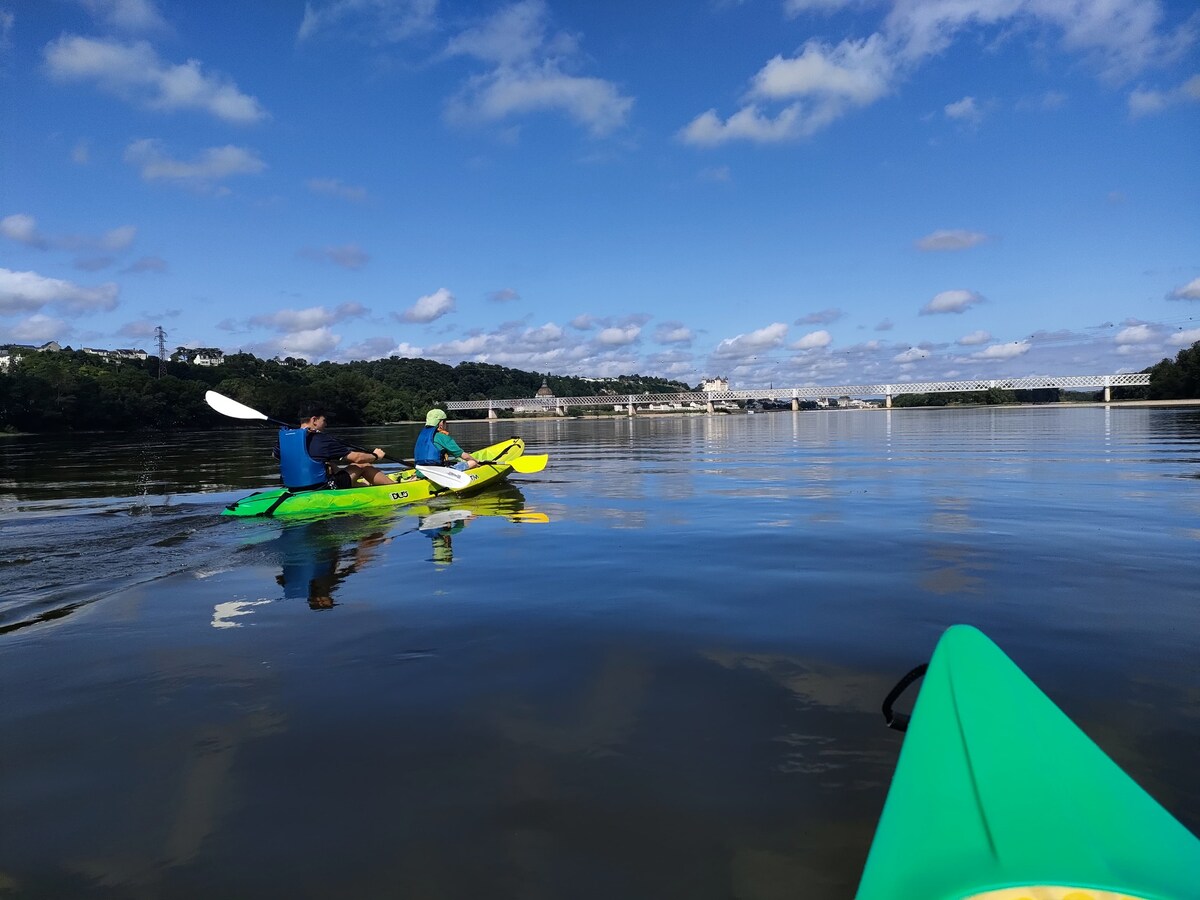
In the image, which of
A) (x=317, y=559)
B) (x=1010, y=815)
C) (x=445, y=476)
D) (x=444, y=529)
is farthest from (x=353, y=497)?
(x=1010, y=815)

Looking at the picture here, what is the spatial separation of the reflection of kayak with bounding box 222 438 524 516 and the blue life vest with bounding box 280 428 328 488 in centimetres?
29

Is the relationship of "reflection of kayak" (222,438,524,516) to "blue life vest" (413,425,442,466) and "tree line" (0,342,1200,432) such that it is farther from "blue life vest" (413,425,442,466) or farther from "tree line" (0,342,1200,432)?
"tree line" (0,342,1200,432)

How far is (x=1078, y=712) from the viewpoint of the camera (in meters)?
4.25

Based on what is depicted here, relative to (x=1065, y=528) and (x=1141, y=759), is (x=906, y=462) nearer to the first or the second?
(x=1065, y=528)

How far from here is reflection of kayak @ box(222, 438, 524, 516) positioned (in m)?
12.4

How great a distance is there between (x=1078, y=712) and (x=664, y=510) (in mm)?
9066

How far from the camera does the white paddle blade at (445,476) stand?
1541 cm

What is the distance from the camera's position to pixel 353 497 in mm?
13484

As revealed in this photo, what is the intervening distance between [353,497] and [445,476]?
8.11ft

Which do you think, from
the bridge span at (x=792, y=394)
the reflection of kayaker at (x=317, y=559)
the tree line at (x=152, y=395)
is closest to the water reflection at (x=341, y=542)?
the reflection of kayaker at (x=317, y=559)

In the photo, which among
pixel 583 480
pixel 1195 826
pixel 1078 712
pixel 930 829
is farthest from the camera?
pixel 583 480

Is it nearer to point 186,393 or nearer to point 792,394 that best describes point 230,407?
point 186,393

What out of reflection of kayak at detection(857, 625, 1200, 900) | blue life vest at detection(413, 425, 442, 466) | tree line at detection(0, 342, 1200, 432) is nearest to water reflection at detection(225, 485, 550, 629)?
blue life vest at detection(413, 425, 442, 466)

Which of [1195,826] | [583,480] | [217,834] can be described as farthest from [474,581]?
[583,480]
